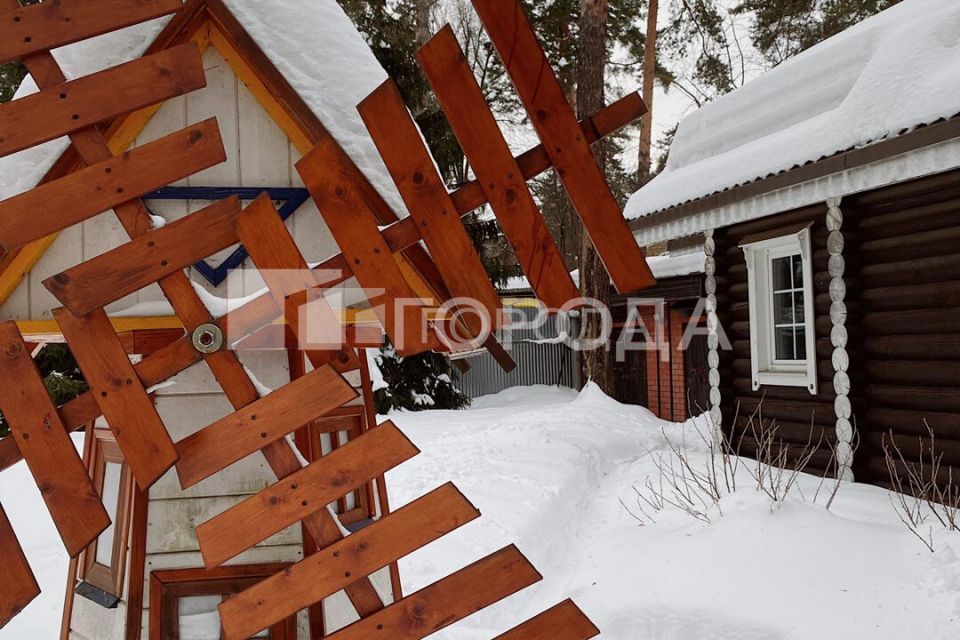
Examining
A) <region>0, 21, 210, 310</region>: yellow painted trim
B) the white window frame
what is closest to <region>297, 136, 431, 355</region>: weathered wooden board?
<region>0, 21, 210, 310</region>: yellow painted trim

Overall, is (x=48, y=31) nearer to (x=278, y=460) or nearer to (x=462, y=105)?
(x=462, y=105)

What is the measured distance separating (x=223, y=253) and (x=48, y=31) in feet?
3.02

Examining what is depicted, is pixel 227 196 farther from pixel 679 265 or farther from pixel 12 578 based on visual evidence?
pixel 679 265

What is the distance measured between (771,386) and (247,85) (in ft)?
19.4

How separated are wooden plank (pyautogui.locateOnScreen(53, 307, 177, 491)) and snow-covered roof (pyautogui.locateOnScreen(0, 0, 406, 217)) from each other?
806 millimetres

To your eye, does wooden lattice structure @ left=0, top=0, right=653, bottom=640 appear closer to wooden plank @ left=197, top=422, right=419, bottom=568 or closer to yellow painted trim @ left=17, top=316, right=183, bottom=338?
wooden plank @ left=197, top=422, right=419, bottom=568

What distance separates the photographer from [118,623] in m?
2.48

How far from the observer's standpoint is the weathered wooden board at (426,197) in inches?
66.1

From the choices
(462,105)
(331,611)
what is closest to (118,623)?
(331,611)

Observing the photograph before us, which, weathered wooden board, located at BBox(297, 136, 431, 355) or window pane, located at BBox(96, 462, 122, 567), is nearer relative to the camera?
weathered wooden board, located at BBox(297, 136, 431, 355)

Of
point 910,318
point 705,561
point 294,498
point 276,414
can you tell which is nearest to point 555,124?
point 276,414

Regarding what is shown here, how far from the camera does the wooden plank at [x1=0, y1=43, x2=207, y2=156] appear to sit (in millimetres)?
1717

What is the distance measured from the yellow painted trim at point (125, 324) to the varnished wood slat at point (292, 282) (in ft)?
2.65

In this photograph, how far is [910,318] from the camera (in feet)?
18.0
